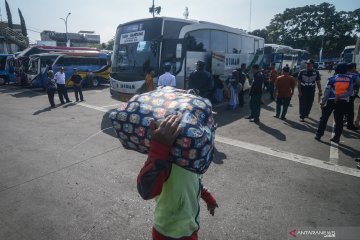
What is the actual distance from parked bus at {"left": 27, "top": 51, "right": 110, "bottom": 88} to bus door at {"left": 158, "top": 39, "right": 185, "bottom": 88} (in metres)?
11.7

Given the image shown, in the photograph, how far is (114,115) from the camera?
1762 mm

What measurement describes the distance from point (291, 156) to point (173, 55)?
5.89 metres

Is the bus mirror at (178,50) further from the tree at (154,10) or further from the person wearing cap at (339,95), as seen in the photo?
the tree at (154,10)

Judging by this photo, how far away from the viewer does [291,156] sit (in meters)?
5.63

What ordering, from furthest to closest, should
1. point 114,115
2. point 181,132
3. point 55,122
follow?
point 55,122
point 114,115
point 181,132

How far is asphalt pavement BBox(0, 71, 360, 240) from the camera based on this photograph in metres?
3.29

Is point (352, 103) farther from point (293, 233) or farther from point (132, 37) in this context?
point (132, 37)

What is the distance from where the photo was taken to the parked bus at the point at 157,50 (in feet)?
31.2

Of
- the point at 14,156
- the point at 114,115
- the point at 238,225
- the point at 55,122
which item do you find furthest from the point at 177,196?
the point at 55,122

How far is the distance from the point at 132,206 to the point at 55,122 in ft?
21.2

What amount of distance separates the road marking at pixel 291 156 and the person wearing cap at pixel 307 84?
3531 millimetres

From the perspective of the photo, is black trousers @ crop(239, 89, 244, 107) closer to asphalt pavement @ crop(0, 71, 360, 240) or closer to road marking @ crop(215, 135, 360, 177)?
asphalt pavement @ crop(0, 71, 360, 240)

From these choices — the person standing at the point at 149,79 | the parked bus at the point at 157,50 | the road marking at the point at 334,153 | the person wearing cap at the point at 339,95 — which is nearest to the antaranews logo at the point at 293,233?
the road marking at the point at 334,153

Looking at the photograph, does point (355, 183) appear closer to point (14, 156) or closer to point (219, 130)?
point (219, 130)
